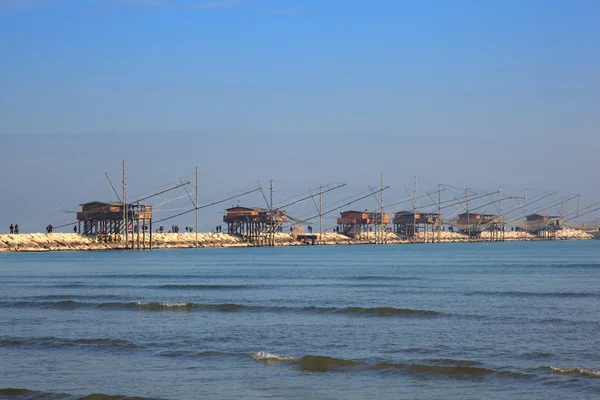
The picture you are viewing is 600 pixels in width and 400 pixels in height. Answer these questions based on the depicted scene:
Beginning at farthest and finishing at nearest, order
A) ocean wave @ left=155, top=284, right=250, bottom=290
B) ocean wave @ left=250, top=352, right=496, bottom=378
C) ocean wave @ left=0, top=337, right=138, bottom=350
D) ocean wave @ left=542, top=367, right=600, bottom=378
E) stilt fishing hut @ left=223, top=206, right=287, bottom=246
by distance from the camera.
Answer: stilt fishing hut @ left=223, top=206, right=287, bottom=246
ocean wave @ left=155, top=284, right=250, bottom=290
ocean wave @ left=0, top=337, right=138, bottom=350
ocean wave @ left=250, top=352, right=496, bottom=378
ocean wave @ left=542, top=367, right=600, bottom=378

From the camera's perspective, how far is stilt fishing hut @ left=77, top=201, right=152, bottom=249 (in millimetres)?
114188

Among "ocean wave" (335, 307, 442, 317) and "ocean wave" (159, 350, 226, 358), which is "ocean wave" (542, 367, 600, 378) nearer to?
"ocean wave" (159, 350, 226, 358)

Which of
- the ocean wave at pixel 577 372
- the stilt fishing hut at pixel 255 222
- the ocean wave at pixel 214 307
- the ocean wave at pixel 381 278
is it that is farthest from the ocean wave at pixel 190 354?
the stilt fishing hut at pixel 255 222

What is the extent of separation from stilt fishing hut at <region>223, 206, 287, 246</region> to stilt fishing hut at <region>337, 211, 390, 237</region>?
27.3m

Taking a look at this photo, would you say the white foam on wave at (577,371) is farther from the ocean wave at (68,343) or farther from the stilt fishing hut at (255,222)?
the stilt fishing hut at (255,222)

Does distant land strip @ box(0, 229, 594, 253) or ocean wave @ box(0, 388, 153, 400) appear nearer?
ocean wave @ box(0, 388, 153, 400)

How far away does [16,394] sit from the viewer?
16156mm

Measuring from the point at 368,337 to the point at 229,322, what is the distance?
567 centimetres

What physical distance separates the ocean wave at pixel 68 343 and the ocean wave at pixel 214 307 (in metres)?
8.22

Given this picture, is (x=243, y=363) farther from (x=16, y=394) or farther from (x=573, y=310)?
(x=573, y=310)

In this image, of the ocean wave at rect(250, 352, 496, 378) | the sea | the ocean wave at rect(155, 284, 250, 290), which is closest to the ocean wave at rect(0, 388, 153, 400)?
the sea

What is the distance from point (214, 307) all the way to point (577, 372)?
17.0 metres

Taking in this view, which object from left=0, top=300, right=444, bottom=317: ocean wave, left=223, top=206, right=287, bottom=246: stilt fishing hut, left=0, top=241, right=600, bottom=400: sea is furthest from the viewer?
left=223, top=206, right=287, bottom=246: stilt fishing hut

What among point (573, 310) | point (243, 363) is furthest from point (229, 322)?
point (573, 310)
